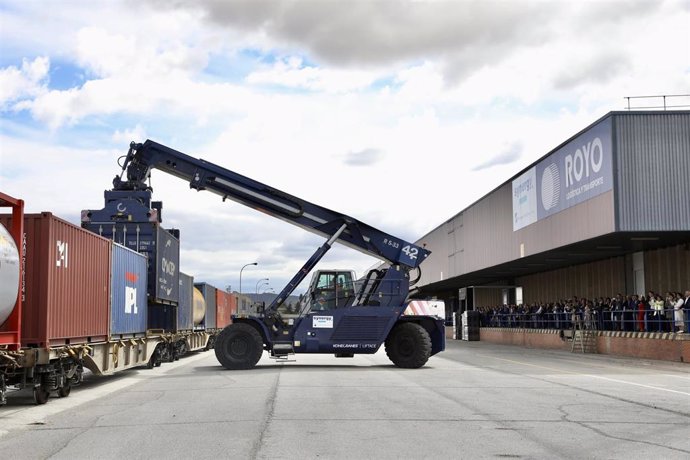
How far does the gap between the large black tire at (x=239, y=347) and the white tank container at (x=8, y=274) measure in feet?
30.3

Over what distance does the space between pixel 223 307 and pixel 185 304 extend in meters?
17.9

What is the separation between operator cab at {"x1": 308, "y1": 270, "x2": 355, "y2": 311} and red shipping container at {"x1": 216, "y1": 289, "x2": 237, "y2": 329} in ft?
65.4

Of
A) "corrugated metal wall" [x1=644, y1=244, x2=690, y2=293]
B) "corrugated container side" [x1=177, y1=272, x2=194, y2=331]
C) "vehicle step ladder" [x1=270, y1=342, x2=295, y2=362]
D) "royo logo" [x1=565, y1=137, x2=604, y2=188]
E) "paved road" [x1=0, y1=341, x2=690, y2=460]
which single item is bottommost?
"paved road" [x1=0, y1=341, x2=690, y2=460]

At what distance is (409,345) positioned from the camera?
861 inches

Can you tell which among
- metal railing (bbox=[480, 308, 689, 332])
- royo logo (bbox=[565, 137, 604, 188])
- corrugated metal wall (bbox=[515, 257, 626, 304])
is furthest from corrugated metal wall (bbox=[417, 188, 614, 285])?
corrugated metal wall (bbox=[515, 257, 626, 304])

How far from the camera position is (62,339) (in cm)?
1477

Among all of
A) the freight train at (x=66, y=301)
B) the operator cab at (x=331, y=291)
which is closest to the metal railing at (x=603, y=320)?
the operator cab at (x=331, y=291)

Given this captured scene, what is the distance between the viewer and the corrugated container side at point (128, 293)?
61.6 feet

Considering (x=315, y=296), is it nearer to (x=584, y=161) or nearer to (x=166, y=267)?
(x=166, y=267)

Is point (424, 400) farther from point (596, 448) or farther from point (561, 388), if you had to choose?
point (596, 448)

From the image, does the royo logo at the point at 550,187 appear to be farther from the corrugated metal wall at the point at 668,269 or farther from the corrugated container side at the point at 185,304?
the corrugated container side at the point at 185,304

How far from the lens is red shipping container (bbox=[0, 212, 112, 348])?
13.9 m

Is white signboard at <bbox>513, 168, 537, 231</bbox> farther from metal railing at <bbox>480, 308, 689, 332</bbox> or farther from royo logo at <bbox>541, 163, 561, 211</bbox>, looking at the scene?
metal railing at <bbox>480, 308, 689, 332</bbox>

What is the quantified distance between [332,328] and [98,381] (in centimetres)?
633
